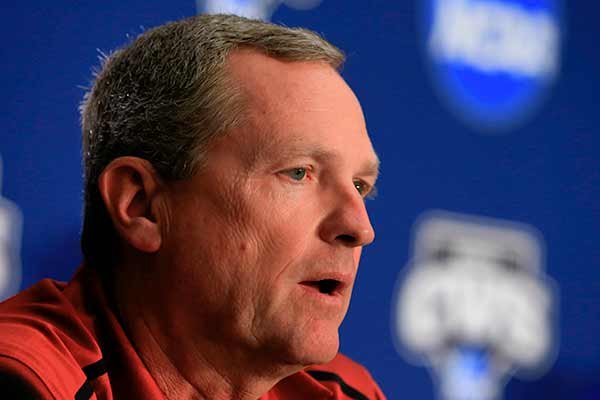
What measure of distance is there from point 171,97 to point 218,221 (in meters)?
0.14

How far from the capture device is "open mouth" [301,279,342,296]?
3.50 ft

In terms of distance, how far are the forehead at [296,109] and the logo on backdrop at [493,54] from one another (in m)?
0.75

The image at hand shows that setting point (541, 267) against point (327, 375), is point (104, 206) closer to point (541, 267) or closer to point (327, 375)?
point (327, 375)

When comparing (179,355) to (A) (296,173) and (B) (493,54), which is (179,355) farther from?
(B) (493,54)

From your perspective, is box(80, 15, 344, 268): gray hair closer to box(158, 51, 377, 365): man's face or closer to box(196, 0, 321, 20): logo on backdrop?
box(158, 51, 377, 365): man's face

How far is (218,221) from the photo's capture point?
1072 mm

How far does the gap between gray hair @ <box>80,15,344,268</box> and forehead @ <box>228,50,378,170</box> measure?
14mm

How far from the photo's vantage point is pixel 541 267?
191cm

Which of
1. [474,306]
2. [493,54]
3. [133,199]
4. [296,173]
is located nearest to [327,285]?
[296,173]

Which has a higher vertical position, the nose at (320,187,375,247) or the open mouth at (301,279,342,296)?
the nose at (320,187,375,247)

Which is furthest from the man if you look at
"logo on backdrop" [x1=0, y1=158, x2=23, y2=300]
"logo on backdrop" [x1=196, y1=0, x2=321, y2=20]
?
"logo on backdrop" [x1=196, y1=0, x2=321, y2=20]

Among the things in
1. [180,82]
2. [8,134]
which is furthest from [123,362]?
[8,134]

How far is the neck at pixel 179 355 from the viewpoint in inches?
42.7

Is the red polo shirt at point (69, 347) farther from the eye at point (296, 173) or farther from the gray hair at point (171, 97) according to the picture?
the eye at point (296, 173)
